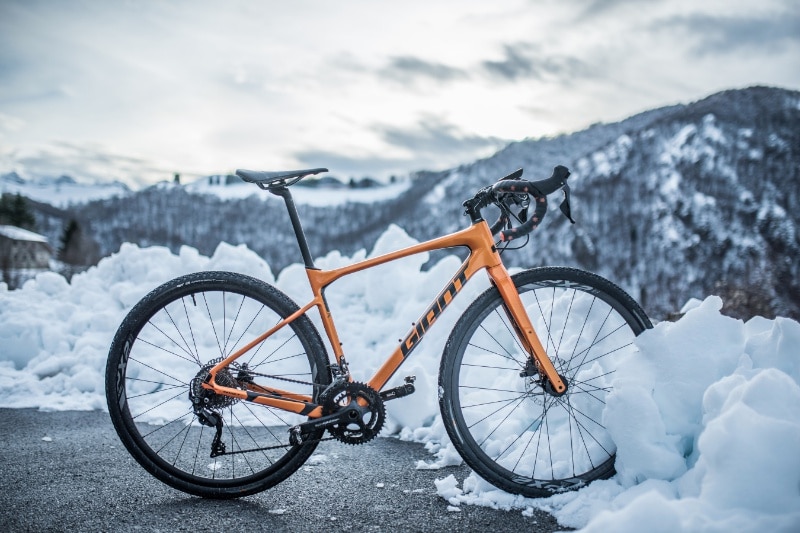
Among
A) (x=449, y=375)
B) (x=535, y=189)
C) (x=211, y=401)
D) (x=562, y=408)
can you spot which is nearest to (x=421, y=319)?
(x=449, y=375)

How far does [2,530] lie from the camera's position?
2.15 metres

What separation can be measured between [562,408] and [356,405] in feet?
3.82

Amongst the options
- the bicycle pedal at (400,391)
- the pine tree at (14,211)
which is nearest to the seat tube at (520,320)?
the bicycle pedal at (400,391)

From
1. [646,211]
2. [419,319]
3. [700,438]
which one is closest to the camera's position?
[700,438]

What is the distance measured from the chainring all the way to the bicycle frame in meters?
0.07

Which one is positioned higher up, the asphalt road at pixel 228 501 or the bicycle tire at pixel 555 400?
the bicycle tire at pixel 555 400

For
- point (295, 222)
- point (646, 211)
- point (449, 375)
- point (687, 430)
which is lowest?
point (687, 430)

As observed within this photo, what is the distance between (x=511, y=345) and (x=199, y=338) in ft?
9.41

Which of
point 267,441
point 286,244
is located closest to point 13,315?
point 267,441

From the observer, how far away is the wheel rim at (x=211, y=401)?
106 inches

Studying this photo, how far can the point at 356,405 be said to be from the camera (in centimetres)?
260

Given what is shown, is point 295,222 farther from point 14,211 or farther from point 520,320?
point 14,211

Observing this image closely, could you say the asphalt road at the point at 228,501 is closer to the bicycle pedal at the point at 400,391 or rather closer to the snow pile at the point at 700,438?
the snow pile at the point at 700,438

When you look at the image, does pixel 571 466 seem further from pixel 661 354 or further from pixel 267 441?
pixel 267 441
